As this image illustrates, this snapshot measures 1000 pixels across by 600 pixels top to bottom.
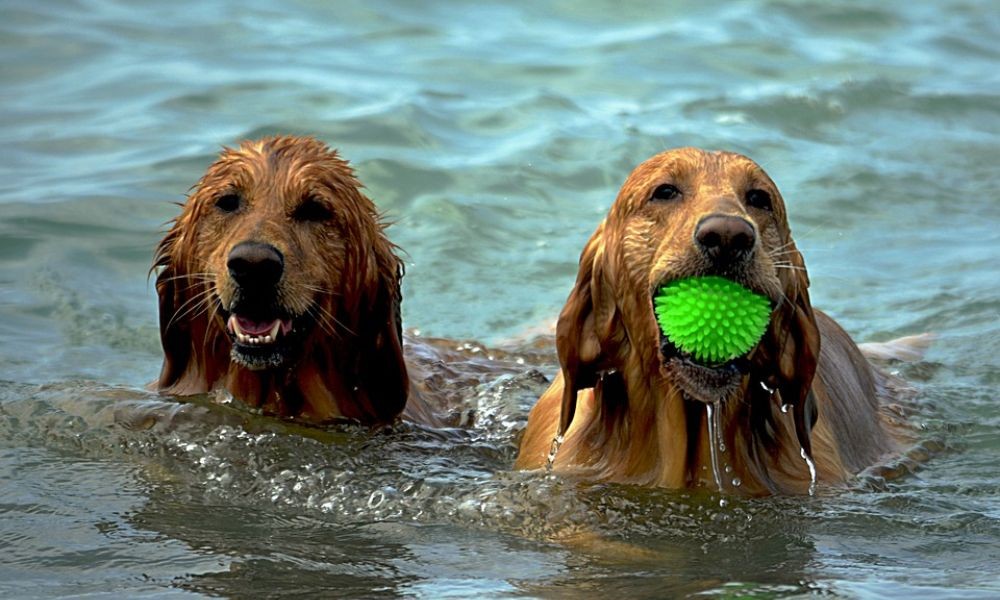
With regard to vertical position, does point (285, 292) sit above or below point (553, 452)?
above

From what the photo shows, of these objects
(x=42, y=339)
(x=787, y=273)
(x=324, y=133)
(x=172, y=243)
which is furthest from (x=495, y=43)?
(x=787, y=273)

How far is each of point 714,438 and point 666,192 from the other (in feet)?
3.09

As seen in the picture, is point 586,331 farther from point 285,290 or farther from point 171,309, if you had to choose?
point 171,309

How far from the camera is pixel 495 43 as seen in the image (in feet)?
53.0

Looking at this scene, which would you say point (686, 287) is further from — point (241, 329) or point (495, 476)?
point (241, 329)

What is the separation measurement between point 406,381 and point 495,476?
0.79 metres

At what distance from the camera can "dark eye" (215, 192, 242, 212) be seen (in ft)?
24.1

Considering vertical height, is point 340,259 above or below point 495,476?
above

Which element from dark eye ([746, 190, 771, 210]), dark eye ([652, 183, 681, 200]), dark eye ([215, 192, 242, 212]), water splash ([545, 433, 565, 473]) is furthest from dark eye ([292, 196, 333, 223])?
dark eye ([746, 190, 771, 210])

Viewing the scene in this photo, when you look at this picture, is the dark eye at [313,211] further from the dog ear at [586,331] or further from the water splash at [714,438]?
the water splash at [714,438]

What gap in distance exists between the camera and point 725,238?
6.10 metres

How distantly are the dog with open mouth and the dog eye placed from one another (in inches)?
60.7

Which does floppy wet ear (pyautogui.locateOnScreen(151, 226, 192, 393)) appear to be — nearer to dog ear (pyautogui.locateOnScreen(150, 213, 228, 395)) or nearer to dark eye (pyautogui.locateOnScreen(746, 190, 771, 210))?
dog ear (pyautogui.locateOnScreen(150, 213, 228, 395))

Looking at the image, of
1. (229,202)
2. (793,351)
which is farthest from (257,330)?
(793,351)
